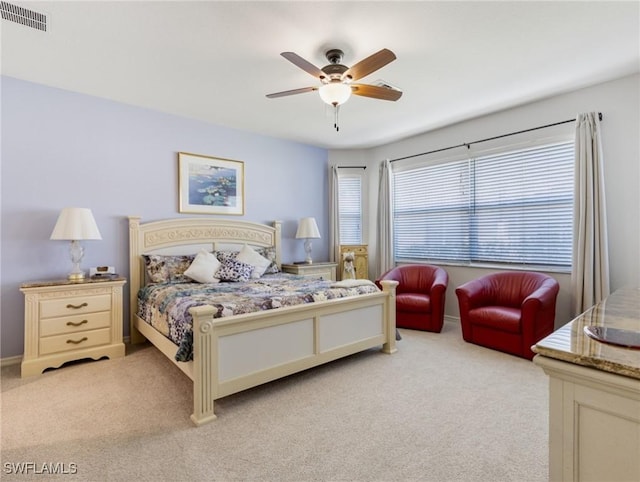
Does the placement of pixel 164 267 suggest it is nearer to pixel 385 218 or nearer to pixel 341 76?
pixel 341 76

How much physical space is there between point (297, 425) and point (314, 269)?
2.93 meters

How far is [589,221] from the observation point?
132 inches

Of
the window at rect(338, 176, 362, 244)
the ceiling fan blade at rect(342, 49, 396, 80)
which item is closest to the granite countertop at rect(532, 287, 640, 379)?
the ceiling fan blade at rect(342, 49, 396, 80)

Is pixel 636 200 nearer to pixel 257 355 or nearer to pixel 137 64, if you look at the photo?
pixel 257 355

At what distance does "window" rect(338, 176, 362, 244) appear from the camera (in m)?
5.88

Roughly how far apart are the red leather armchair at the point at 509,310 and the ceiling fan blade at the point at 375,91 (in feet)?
7.66

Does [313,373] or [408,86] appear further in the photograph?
[408,86]

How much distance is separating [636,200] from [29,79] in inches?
244

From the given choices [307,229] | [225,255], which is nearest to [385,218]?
[307,229]

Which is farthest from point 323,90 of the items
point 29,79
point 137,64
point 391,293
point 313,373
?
point 29,79

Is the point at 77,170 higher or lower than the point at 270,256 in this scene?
higher

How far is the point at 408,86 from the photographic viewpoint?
3.43 meters

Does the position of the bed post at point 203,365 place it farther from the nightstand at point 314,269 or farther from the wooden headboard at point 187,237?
the nightstand at point 314,269

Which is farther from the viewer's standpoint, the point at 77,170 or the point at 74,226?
the point at 77,170
